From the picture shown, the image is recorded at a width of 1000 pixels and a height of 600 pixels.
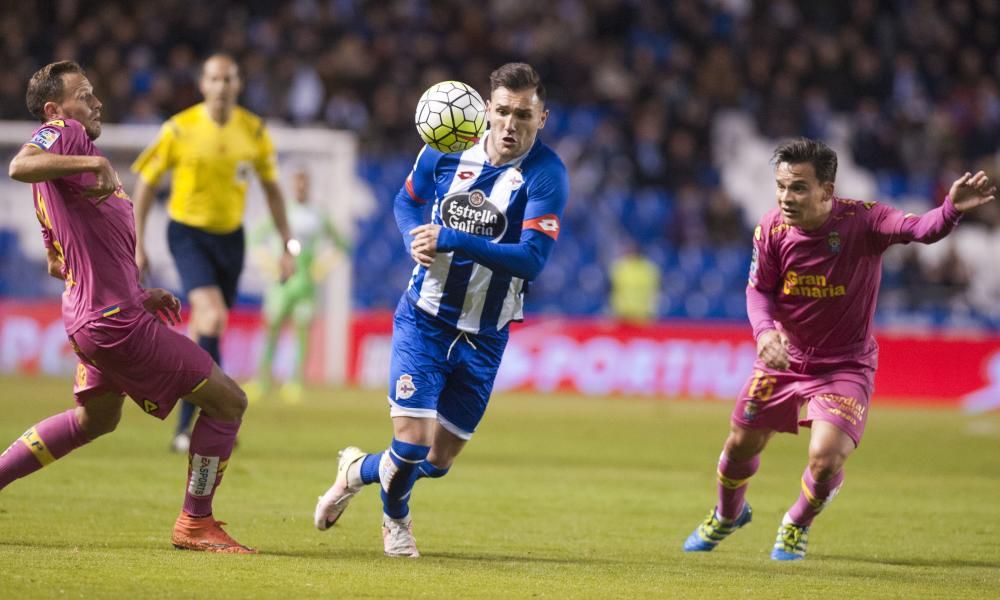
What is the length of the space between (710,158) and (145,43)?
1039 cm

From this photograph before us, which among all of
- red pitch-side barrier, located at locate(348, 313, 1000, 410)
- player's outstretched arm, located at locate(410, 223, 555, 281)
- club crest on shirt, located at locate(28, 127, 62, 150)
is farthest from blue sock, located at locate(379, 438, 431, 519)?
red pitch-side barrier, located at locate(348, 313, 1000, 410)

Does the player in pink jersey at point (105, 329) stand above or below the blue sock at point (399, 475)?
above

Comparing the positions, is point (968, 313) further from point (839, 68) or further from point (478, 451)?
point (478, 451)

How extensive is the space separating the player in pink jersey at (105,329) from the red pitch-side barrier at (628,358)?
44.9 feet

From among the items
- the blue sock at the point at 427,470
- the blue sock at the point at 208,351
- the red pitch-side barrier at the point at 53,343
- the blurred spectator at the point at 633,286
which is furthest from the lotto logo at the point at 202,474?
the blurred spectator at the point at 633,286

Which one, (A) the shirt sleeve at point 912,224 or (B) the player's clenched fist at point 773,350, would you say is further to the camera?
(B) the player's clenched fist at point 773,350

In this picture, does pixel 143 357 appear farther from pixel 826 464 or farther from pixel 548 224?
pixel 826 464

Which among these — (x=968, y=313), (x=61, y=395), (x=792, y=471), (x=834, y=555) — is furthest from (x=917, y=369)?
(x=834, y=555)

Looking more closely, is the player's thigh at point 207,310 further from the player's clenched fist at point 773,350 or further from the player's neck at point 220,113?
the player's clenched fist at point 773,350

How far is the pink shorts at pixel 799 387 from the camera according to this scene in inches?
289

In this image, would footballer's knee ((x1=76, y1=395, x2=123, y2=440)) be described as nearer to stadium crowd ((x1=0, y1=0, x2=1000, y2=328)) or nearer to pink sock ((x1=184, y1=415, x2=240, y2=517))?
pink sock ((x1=184, y1=415, x2=240, y2=517))

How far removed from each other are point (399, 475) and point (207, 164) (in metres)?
4.96

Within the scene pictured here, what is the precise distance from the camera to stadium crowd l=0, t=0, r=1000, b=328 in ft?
75.5

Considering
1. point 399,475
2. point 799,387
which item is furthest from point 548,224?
point 799,387
